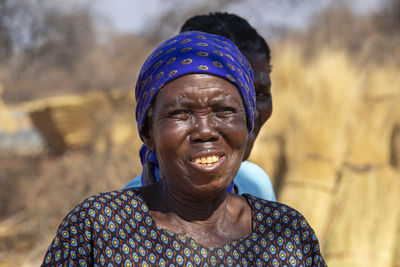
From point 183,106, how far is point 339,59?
4516mm

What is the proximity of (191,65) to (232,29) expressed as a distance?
0.55 m

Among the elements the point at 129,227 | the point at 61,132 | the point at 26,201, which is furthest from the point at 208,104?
the point at 61,132

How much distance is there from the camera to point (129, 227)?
1249 millimetres

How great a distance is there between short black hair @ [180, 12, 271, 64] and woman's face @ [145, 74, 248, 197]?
486 millimetres

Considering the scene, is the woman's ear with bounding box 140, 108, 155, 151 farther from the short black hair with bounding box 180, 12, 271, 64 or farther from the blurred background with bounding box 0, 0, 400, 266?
the blurred background with bounding box 0, 0, 400, 266

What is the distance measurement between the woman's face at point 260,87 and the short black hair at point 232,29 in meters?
0.03

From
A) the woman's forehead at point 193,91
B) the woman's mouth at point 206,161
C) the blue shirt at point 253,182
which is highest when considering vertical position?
the woman's forehead at point 193,91

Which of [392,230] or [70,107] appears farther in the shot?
[70,107]

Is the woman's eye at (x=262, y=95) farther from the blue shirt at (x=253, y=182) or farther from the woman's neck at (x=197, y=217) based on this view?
the woman's neck at (x=197, y=217)

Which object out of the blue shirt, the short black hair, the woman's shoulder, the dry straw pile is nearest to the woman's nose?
the woman's shoulder

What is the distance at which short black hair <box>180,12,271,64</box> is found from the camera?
1763 millimetres

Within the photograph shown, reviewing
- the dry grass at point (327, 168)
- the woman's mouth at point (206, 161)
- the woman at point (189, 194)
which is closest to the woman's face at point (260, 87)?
the woman at point (189, 194)

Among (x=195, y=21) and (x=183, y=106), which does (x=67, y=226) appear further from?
(x=195, y=21)

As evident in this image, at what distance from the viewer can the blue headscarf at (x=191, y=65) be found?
4.22 feet
